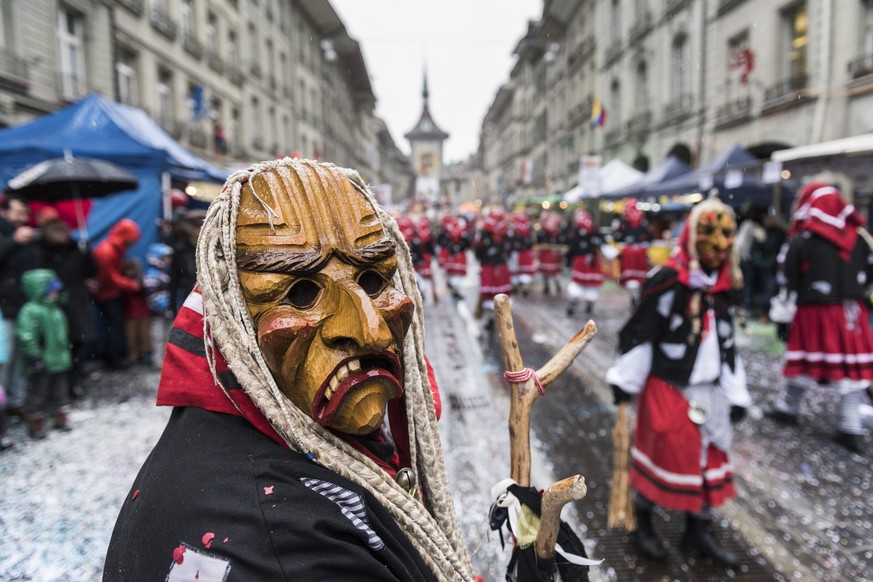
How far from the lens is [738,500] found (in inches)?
136

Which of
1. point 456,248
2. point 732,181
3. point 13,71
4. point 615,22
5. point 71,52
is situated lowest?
point 456,248

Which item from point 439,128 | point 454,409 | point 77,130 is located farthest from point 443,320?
point 439,128

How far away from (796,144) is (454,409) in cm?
1154

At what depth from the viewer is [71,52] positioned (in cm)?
1141

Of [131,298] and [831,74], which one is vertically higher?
[831,74]

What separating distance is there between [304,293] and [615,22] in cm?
2544

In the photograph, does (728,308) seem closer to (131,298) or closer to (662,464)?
(662,464)

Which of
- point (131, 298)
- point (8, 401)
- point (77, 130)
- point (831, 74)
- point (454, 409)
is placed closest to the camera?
point (8, 401)

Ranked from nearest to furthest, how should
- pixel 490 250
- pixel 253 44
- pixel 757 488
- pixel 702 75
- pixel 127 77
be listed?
1. pixel 757 488
2. pixel 490 250
3. pixel 253 44
4. pixel 127 77
5. pixel 702 75

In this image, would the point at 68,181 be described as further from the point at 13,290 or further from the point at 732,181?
the point at 732,181

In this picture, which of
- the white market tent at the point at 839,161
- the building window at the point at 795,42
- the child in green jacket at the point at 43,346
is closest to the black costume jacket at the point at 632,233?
the white market tent at the point at 839,161

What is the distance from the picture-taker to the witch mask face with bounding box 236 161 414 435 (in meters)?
0.93

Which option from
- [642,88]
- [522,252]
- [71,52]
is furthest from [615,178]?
[71,52]

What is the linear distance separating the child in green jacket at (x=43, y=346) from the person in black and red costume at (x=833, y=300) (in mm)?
6222
